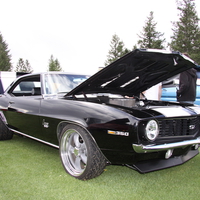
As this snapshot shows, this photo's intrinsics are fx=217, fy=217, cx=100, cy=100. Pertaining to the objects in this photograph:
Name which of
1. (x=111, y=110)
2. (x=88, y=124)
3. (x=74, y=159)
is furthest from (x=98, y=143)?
(x=74, y=159)

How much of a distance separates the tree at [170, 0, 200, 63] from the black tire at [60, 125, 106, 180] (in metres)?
34.8

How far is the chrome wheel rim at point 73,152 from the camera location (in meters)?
2.74

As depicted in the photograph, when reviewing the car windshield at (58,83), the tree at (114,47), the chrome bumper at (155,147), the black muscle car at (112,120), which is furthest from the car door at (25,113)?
the tree at (114,47)

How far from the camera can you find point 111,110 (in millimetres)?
2332

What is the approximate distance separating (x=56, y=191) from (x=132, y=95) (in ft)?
7.08

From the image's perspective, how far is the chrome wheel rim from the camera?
2.74m

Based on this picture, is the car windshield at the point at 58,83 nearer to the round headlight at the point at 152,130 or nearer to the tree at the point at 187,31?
the round headlight at the point at 152,130

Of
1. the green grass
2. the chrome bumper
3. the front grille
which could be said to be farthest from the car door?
the front grille

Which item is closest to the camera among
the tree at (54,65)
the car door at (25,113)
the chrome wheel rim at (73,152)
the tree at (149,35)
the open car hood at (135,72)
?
the open car hood at (135,72)

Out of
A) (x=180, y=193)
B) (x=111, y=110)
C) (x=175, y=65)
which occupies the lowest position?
(x=180, y=193)

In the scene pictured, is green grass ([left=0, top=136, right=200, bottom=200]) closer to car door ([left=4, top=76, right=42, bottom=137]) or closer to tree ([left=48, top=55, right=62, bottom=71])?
car door ([left=4, top=76, right=42, bottom=137])

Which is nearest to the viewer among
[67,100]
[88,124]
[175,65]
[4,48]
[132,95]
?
[88,124]

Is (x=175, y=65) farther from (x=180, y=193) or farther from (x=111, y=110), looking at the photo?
(x=180, y=193)

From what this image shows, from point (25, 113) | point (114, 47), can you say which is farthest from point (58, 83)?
point (114, 47)
